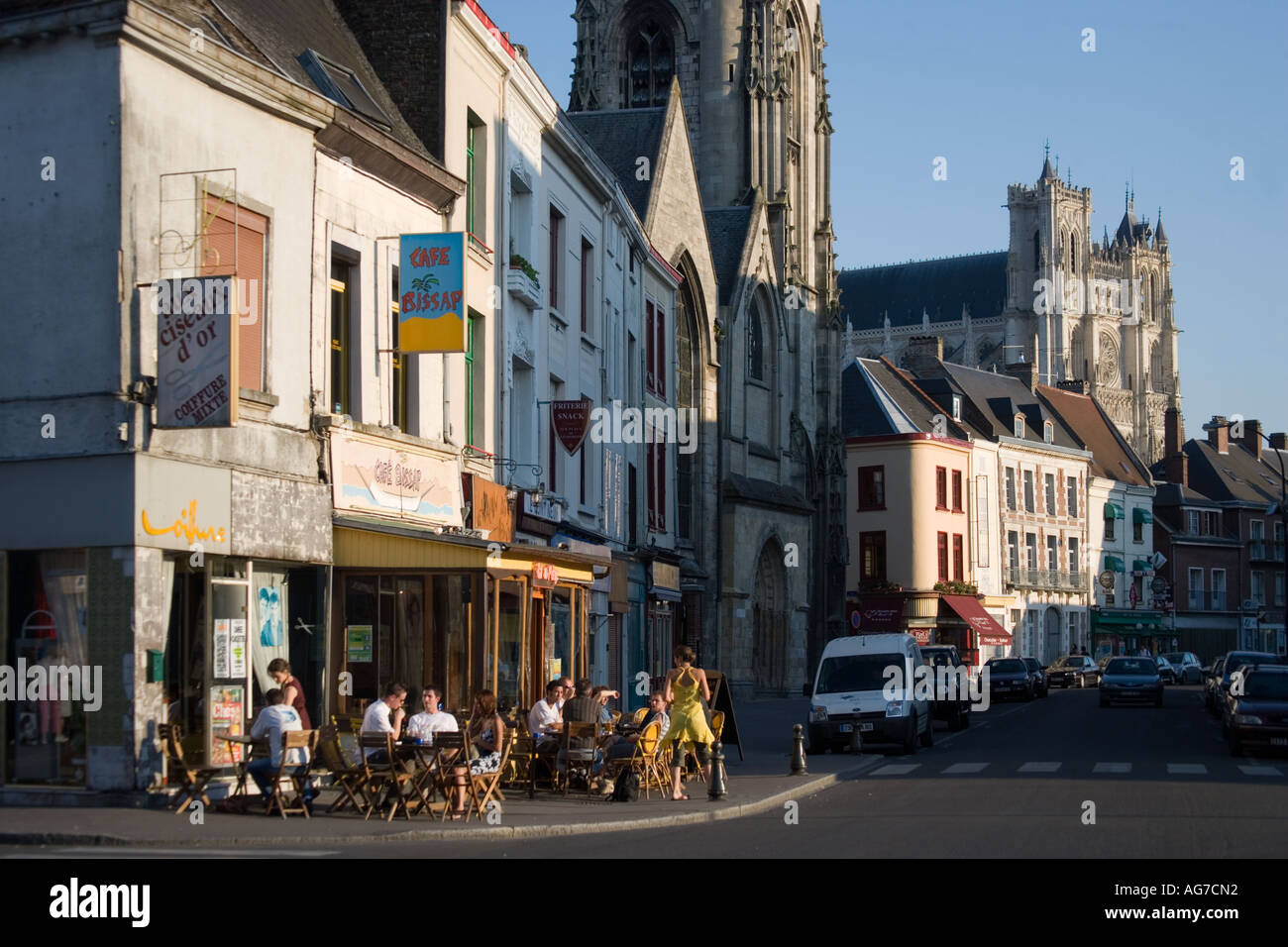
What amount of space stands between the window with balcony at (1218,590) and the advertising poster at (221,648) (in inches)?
3204

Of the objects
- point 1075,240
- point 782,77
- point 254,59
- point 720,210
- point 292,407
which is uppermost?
point 1075,240

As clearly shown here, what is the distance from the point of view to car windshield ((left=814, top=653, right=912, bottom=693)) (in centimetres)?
2839

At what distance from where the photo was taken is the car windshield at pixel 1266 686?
27.0 m

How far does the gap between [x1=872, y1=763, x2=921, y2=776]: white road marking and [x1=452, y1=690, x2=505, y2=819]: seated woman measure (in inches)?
289

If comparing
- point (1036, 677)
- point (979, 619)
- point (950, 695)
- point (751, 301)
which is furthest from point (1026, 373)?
point (950, 695)

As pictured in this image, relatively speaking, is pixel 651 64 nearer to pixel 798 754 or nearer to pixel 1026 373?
pixel 1026 373

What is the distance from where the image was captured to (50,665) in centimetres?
1588

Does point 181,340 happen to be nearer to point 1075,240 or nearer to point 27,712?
point 27,712

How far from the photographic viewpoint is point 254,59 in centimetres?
1759

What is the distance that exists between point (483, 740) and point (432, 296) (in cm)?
546

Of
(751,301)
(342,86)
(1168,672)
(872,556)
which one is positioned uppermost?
(751,301)
